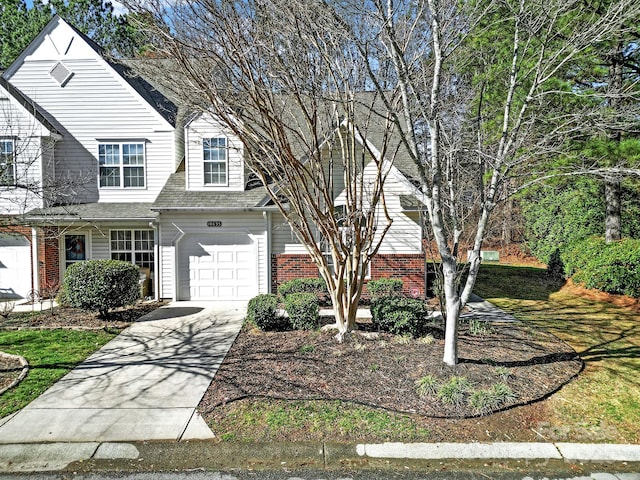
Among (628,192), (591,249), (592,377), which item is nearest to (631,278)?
(591,249)

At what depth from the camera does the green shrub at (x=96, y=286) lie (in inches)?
393

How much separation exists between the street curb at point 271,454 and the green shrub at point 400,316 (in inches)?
142

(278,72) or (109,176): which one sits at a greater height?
(278,72)

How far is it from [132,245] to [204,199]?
341 centimetres

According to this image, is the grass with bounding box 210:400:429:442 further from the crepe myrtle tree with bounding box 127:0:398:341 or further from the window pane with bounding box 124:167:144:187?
the window pane with bounding box 124:167:144:187

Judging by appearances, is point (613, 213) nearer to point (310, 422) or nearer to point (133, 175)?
point (310, 422)

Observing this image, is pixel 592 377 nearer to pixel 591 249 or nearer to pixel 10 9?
pixel 591 249

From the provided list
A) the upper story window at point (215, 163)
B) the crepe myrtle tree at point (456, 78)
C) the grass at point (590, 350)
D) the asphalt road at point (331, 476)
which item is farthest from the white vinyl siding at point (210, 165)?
the asphalt road at point (331, 476)

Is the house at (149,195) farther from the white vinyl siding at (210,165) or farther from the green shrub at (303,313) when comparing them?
the green shrub at (303,313)

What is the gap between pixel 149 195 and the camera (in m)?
13.9

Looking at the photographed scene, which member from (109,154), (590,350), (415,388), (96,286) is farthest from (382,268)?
(109,154)

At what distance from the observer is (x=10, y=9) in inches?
1022

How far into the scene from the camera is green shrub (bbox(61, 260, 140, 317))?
999 cm

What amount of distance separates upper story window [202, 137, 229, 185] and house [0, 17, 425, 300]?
3 centimetres
